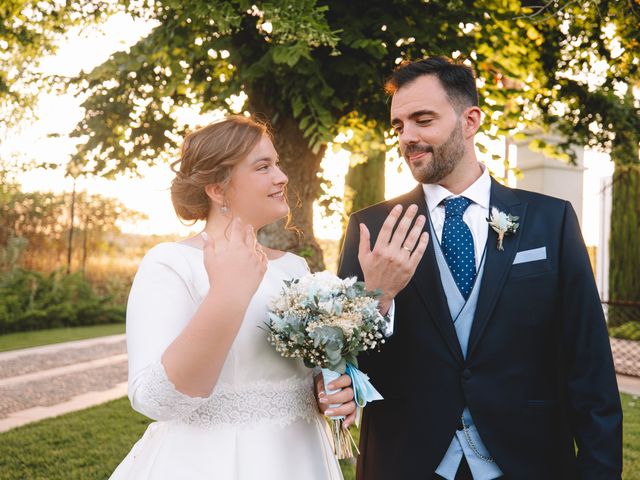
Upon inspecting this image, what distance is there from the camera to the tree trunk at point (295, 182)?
5648 mm

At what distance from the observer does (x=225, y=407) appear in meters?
2.40

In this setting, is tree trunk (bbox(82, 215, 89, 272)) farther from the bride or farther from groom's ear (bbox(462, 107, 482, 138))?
groom's ear (bbox(462, 107, 482, 138))

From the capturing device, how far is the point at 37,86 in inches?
285

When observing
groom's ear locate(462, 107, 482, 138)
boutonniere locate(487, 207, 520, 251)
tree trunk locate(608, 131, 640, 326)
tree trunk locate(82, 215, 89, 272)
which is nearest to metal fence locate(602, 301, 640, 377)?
tree trunk locate(608, 131, 640, 326)

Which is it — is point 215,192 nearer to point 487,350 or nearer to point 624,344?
point 487,350

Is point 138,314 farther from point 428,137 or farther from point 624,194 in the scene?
point 624,194

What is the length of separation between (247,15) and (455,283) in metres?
3.38

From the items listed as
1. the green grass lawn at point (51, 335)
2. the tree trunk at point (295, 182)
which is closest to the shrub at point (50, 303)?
the green grass lawn at point (51, 335)

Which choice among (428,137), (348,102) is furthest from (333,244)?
(428,137)

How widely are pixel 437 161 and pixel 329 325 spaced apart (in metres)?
0.86

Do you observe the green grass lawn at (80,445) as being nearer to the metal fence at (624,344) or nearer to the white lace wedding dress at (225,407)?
the metal fence at (624,344)

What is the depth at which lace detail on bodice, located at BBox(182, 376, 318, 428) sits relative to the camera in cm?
238

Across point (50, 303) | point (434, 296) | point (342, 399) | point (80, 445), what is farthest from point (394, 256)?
point (50, 303)

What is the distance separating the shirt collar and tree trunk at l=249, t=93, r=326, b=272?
2941 millimetres
